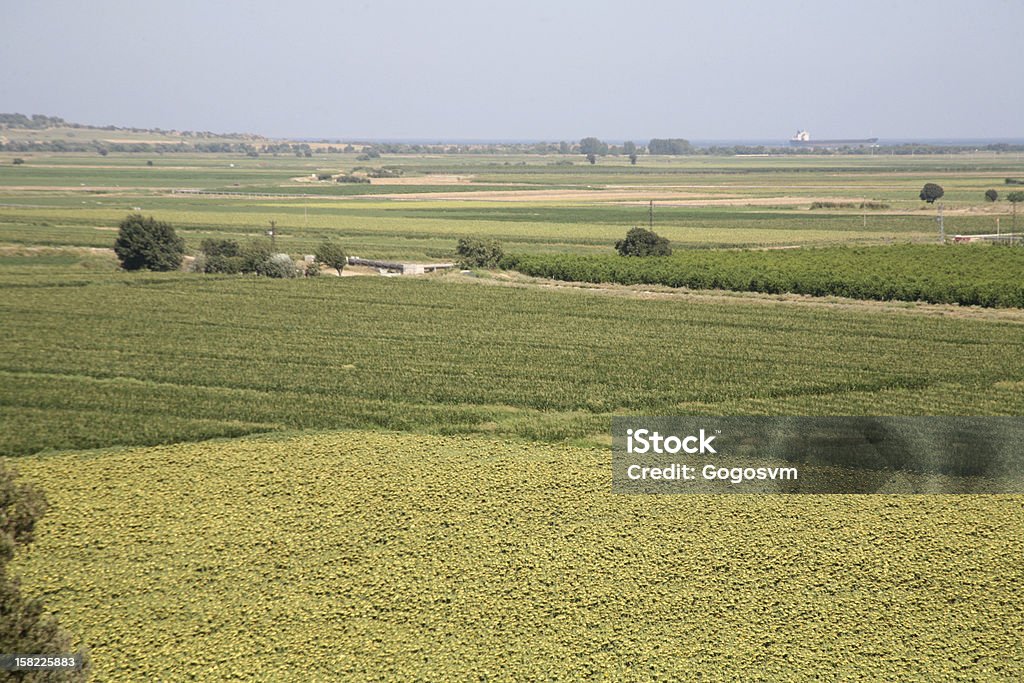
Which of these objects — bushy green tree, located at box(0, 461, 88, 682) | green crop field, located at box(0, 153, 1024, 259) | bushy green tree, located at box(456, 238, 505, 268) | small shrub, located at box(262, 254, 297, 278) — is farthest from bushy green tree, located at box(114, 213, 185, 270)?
bushy green tree, located at box(0, 461, 88, 682)

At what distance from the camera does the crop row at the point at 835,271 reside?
49.1 meters

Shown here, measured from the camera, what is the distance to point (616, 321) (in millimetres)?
45156

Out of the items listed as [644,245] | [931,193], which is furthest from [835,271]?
[931,193]

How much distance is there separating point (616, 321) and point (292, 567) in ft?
90.6

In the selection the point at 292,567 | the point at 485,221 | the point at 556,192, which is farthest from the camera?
the point at 556,192

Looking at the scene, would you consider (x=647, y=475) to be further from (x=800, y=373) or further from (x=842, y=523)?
(x=800, y=373)

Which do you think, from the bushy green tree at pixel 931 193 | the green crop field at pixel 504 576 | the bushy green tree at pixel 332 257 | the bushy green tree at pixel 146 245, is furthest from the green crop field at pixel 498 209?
the green crop field at pixel 504 576

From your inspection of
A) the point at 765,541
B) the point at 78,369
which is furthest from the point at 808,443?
the point at 78,369

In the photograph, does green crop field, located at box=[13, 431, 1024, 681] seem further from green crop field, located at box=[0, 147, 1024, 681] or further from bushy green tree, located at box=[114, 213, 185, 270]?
bushy green tree, located at box=[114, 213, 185, 270]

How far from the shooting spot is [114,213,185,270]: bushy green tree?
207 ft
